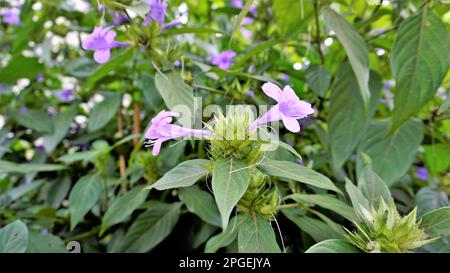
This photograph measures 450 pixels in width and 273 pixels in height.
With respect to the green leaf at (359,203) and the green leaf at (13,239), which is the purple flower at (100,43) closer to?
the green leaf at (13,239)

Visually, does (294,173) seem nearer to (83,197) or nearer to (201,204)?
(201,204)

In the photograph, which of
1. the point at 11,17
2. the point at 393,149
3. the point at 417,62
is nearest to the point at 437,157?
the point at 393,149

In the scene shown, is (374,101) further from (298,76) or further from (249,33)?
(249,33)

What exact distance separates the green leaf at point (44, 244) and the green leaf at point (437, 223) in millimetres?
594

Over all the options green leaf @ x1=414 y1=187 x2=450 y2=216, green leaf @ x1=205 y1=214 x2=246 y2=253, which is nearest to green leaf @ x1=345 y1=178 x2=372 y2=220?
green leaf @ x1=205 y1=214 x2=246 y2=253

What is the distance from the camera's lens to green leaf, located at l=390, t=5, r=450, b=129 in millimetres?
680

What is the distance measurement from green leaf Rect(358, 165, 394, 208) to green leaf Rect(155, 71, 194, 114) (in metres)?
0.26

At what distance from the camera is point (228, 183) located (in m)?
0.45

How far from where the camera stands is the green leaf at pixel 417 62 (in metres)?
0.68

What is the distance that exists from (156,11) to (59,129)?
1.69 feet

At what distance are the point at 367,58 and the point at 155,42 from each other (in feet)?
1.19

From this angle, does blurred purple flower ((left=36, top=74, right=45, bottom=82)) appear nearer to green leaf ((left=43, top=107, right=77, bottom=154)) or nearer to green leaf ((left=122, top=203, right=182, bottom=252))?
green leaf ((left=43, top=107, right=77, bottom=154))
